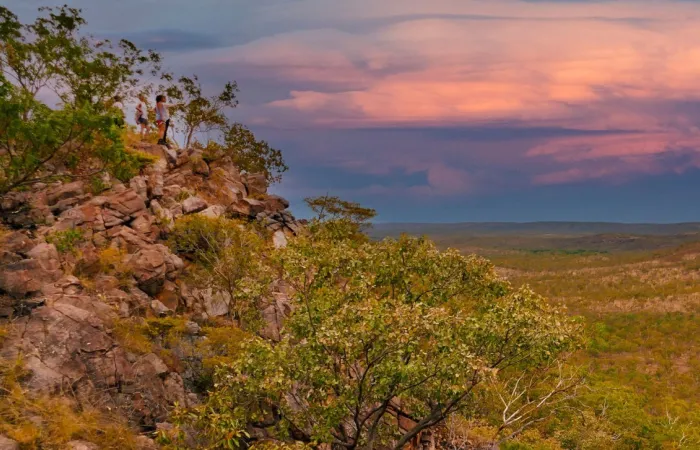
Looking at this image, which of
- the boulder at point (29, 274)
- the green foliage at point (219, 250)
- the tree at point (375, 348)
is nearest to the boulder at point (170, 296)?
the green foliage at point (219, 250)

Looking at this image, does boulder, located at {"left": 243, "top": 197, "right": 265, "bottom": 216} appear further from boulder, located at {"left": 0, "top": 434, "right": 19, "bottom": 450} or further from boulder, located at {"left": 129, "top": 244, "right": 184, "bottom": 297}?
boulder, located at {"left": 0, "top": 434, "right": 19, "bottom": 450}

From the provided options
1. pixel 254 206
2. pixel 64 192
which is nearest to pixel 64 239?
pixel 64 192

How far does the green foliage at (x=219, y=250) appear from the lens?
3781cm

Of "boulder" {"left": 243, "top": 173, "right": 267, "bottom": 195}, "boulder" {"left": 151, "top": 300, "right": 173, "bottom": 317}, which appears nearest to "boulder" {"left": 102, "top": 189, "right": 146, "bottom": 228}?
"boulder" {"left": 151, "top": 300, "right": 173, "bottom": 317}

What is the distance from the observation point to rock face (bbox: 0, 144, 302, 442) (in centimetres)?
2378

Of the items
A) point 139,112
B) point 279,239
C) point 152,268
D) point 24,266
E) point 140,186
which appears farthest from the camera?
point 139,112

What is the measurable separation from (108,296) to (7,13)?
28.3m

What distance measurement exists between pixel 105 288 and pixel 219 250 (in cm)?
1018

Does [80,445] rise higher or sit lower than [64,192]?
lower

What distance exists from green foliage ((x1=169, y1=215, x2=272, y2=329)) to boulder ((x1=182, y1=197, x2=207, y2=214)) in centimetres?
338

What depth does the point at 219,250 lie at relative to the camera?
4047cm

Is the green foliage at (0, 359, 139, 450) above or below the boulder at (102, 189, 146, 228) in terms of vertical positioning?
below

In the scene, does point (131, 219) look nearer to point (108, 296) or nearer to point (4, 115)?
point (108, 296)

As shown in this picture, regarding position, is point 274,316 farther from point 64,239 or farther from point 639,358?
point 639,358
